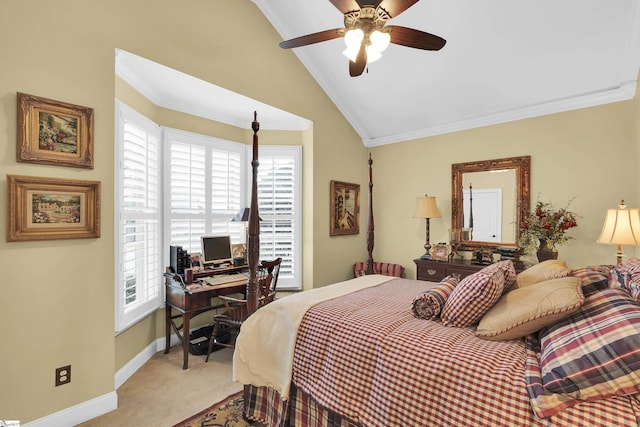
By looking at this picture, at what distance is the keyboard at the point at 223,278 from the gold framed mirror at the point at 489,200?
2671 millimetres

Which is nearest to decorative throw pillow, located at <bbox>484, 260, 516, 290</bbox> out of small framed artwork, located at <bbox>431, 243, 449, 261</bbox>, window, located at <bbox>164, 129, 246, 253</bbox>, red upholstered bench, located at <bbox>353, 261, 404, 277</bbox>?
small framed artwork, located at <bbox>431, 243, 449, 261</bbox>

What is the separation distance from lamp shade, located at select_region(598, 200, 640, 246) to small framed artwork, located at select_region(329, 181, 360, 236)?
2.69 meters

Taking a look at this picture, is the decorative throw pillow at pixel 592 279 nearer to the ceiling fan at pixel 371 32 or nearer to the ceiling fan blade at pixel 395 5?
the ceiling fan at pixel 371 32

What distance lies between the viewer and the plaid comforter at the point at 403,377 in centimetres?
112

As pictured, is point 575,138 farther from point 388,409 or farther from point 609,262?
point 388,409

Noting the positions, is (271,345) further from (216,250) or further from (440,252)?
(440,252)

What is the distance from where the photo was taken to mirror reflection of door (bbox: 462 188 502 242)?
3.58 m

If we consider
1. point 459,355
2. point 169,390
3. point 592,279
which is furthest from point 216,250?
point 592,279

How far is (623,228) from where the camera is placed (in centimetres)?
242

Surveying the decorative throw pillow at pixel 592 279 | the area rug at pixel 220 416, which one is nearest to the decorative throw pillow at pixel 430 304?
the decorative throw pillow at pixel 592 279

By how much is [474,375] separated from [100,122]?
2734mm

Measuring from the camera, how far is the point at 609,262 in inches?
118

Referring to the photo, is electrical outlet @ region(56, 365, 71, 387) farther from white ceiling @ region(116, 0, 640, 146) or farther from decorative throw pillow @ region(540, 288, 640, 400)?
decorative throw pillow @ region(540, 288, 640, 400)

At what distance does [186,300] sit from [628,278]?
3144 millimetres
